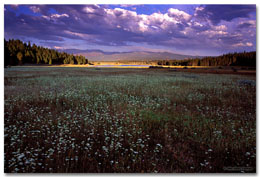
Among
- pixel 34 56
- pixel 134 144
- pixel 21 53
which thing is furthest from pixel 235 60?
pixel 34 56

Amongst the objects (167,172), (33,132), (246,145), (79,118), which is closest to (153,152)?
(167,172)

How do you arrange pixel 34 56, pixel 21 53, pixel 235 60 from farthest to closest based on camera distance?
pixel 34 56
pixel 235 60
pixel 21 53

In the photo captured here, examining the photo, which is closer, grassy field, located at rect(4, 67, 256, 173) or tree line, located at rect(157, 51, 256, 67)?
grassy field, located at rect(4, 67, 256, 173)

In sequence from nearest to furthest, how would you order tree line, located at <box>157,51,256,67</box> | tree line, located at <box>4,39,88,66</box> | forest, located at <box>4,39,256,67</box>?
tree line, located at <box>157,51,256,67</box>
forest, located at <box>4,39,256,67</box>
tree line, located at <box>4,39,88,66</box>

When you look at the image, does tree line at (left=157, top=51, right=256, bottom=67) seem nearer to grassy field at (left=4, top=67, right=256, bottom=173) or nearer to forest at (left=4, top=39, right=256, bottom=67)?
forest at (left=4, top=39, right=256, bottom=67)

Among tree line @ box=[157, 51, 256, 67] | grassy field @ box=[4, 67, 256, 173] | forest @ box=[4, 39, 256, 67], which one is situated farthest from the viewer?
forest @ box=[4, 39, 256, 67]

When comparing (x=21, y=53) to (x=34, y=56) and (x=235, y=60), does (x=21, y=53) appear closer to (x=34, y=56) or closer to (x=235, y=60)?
(x=34, y=56)

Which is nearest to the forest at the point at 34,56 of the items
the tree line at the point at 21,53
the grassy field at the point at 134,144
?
the tree line at the point at 21,53

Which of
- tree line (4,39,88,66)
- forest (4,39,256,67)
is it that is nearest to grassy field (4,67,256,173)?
forest (4,39,256,67)

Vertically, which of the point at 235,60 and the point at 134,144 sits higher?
the point at 235,60

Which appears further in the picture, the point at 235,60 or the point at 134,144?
the point at 235,60

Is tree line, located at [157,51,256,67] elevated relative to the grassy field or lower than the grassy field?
elevated

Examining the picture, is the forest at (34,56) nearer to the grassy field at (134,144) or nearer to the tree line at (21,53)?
the tree line at (21,53)

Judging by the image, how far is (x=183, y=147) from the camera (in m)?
4.14
